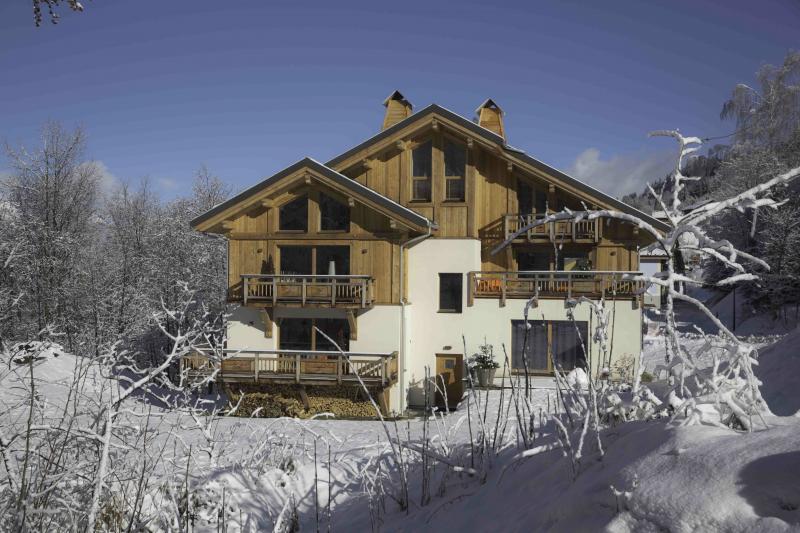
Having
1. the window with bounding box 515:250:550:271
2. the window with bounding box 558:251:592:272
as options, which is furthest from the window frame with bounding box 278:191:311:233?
the window with bounding box 558:251:592:272

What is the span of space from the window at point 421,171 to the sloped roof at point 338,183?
182 cm

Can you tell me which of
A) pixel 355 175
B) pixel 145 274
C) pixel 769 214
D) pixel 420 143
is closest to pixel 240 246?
pixel 355 175

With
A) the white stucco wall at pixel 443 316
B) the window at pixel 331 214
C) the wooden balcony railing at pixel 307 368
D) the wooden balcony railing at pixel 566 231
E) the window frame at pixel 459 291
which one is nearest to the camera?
the wooden balcony railing at pixel 307 368

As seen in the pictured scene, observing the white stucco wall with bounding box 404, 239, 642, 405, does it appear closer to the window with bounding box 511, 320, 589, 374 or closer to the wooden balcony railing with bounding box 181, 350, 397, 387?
the window with bounding box 511, 320, 589, 374

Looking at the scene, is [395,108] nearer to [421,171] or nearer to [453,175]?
[421,171]

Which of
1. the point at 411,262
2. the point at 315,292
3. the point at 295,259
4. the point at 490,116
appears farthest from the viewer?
the point at 490,116

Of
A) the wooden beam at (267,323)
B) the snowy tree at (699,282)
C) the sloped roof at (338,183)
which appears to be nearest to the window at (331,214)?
the sloped roof at (338,183)

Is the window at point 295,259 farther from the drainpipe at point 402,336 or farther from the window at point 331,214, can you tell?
the drainpipe at point 402,336

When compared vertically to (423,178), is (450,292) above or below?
below

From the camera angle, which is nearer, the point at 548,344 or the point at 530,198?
the point at 548,344

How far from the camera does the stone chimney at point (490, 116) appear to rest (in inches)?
922

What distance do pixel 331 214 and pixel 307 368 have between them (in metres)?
4.95

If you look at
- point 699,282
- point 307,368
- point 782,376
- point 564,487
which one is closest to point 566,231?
point 307,368

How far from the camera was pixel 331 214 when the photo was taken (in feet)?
61.3
